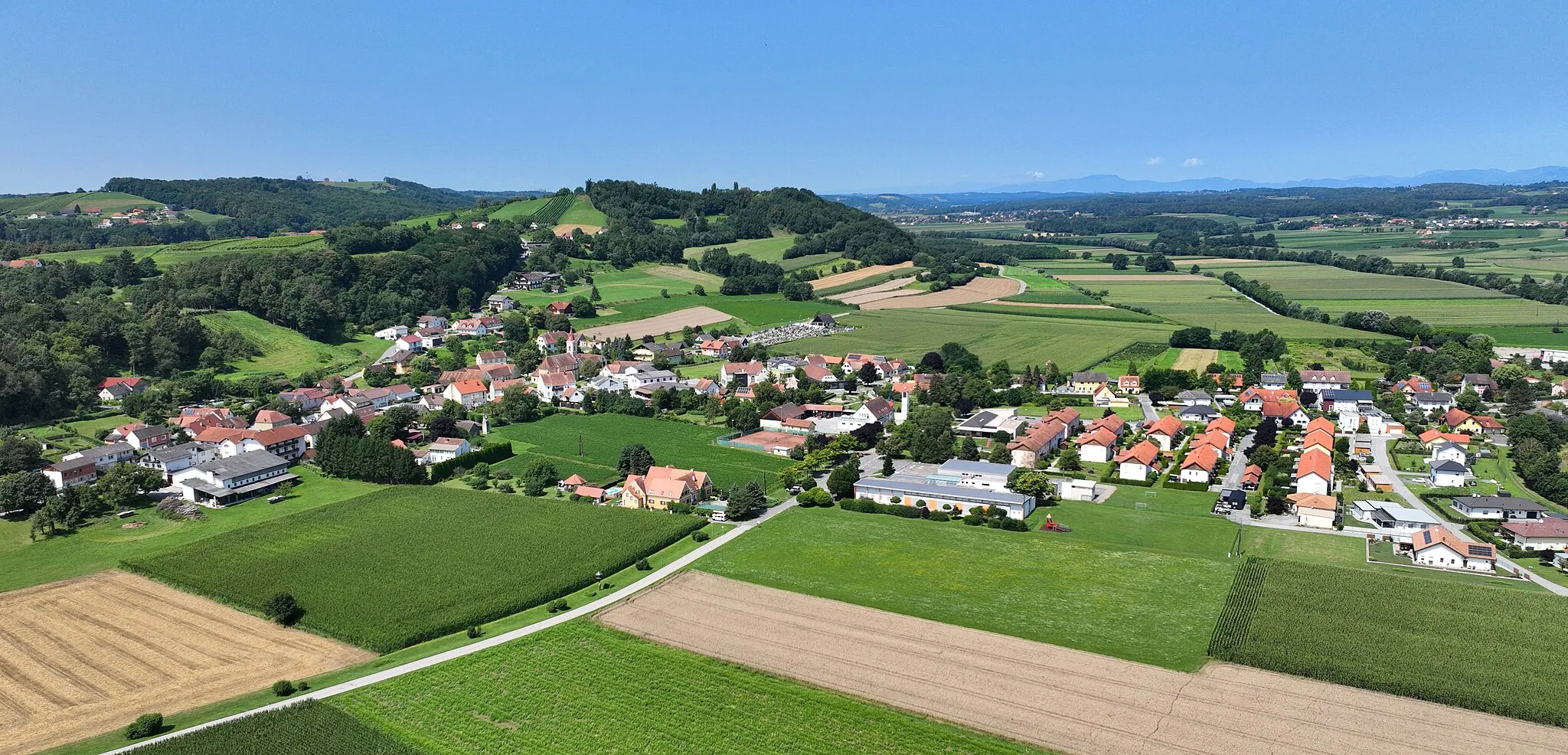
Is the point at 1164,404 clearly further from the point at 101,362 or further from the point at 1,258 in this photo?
the point at 1,258

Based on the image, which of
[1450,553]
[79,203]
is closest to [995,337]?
[1450,553]

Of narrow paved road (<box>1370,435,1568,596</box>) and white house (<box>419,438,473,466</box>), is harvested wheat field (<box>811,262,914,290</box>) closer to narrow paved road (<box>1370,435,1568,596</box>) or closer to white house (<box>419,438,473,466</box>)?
white house (<box>419,438,473,466</box>)

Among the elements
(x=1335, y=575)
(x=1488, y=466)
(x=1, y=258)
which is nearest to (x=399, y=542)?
(x=1335, y=575)

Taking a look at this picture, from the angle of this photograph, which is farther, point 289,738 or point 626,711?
point 626,711

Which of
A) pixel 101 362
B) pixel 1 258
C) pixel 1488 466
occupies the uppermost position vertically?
pixel 1 258

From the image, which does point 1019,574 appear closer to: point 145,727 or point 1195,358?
point 145,727
